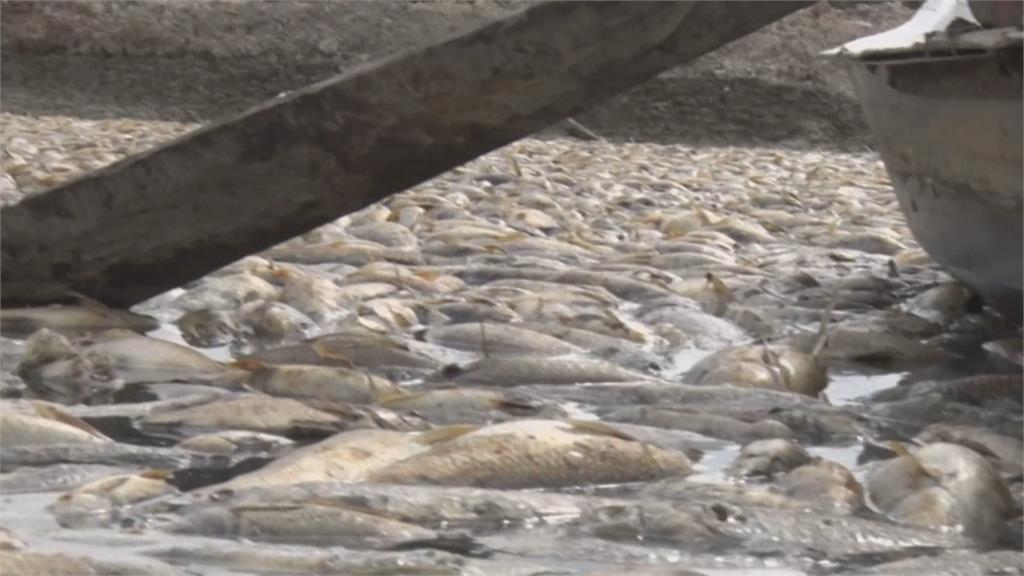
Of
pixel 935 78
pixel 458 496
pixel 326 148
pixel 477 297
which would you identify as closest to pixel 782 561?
pixel 458 496

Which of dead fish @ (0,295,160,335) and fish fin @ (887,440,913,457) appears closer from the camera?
fish fin @ (887,440,913,457)

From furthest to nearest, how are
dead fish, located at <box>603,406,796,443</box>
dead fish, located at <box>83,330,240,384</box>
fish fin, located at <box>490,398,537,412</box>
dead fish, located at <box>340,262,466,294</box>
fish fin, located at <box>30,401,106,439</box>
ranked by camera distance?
dead fish, located at <box>340,262,466,294</box>
dead fish, located at <box>83,330,240,384</box>
fish fin, located at <box>490,398,537,412</box>
dead fish, located at <box>603,406,796,443</box>
fish fin, located at <box>30,401,106,439</box>

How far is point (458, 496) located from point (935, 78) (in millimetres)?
1681

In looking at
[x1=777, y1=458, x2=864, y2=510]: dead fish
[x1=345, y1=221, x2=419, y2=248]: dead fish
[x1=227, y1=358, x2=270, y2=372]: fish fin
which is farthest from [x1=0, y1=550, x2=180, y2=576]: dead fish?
[x1=345, y1=221, x2=419, y2=248]: dead fish

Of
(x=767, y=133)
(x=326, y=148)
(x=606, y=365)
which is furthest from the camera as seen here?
(x=767, y=133)

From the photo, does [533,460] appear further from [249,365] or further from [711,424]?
[249,365]

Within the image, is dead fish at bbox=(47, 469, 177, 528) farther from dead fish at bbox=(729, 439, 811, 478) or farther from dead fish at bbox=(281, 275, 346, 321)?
dead fish at bbox=(281, 275, 346, 321)

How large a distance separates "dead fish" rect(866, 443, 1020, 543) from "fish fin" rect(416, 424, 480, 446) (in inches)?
24.2

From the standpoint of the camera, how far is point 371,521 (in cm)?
232

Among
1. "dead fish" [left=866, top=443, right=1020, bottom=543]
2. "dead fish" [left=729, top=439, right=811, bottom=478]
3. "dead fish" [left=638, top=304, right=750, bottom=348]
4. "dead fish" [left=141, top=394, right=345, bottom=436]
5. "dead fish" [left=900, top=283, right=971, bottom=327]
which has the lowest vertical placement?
"dead fish" [left=900, top=283, right=971, bottom=327]

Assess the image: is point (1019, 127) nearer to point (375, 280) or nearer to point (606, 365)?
point (606, 365)

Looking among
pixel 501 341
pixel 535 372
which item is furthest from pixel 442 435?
pixel 501 341

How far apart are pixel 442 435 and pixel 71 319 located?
1.55 metres

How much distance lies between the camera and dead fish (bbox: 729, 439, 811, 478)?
8.96 feet
